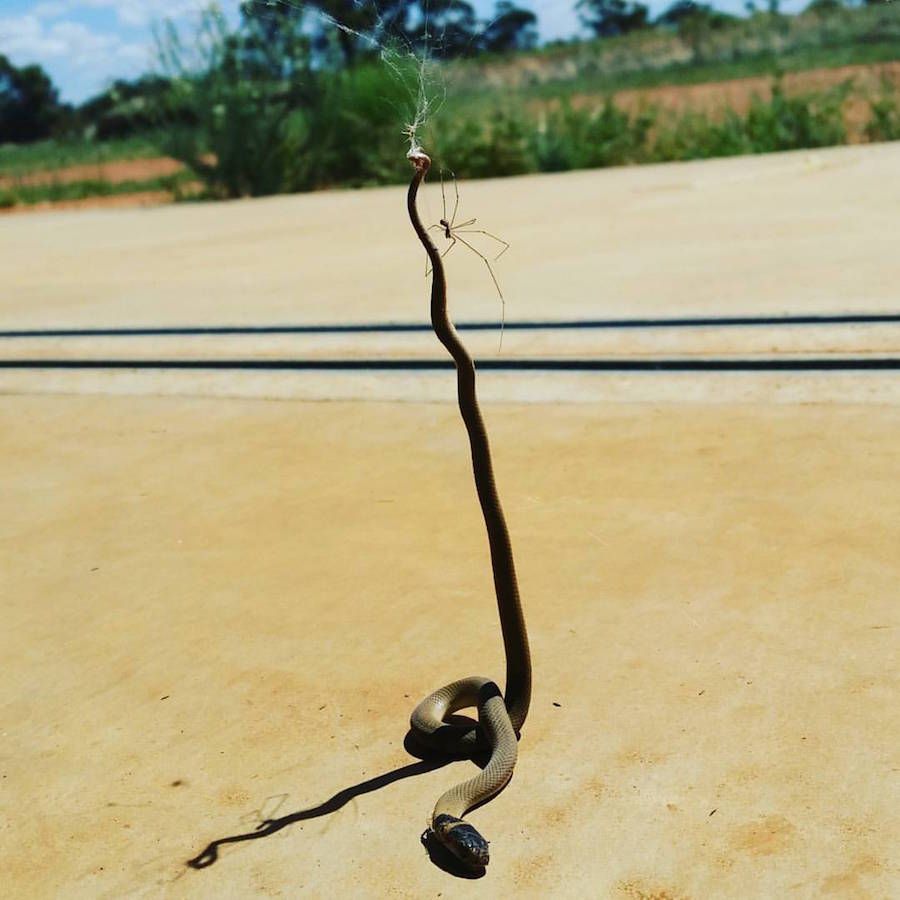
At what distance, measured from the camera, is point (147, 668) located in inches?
156

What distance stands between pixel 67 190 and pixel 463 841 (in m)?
32.0

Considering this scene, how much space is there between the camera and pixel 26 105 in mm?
78375

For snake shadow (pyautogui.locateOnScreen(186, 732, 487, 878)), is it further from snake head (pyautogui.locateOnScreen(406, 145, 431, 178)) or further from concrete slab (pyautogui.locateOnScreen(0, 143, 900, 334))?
concrete slab (pyautogui.locateOnScreen(0, 143, 900, 334))

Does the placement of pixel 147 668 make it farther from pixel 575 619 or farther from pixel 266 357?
pixel 266 357

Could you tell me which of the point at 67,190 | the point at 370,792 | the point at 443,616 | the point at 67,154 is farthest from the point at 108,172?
the point at 370,792

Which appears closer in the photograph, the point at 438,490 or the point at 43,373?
the point at 438,490

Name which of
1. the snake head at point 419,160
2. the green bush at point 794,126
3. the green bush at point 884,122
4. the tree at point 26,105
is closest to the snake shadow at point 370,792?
the snake head at point 419,160

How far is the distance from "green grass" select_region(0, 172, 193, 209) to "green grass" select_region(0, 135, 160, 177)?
6876mm

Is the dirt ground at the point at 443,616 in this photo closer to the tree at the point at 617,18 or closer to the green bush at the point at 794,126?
the green bush at the point at 794,126

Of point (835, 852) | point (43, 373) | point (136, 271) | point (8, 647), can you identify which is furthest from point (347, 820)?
point (136, 271)

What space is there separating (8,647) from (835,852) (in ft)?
8.66

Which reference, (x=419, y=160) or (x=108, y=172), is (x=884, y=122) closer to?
(x=419, y=160)

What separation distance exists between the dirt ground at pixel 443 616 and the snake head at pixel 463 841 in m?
0.05

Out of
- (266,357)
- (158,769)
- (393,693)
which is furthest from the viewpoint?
(266,357)
